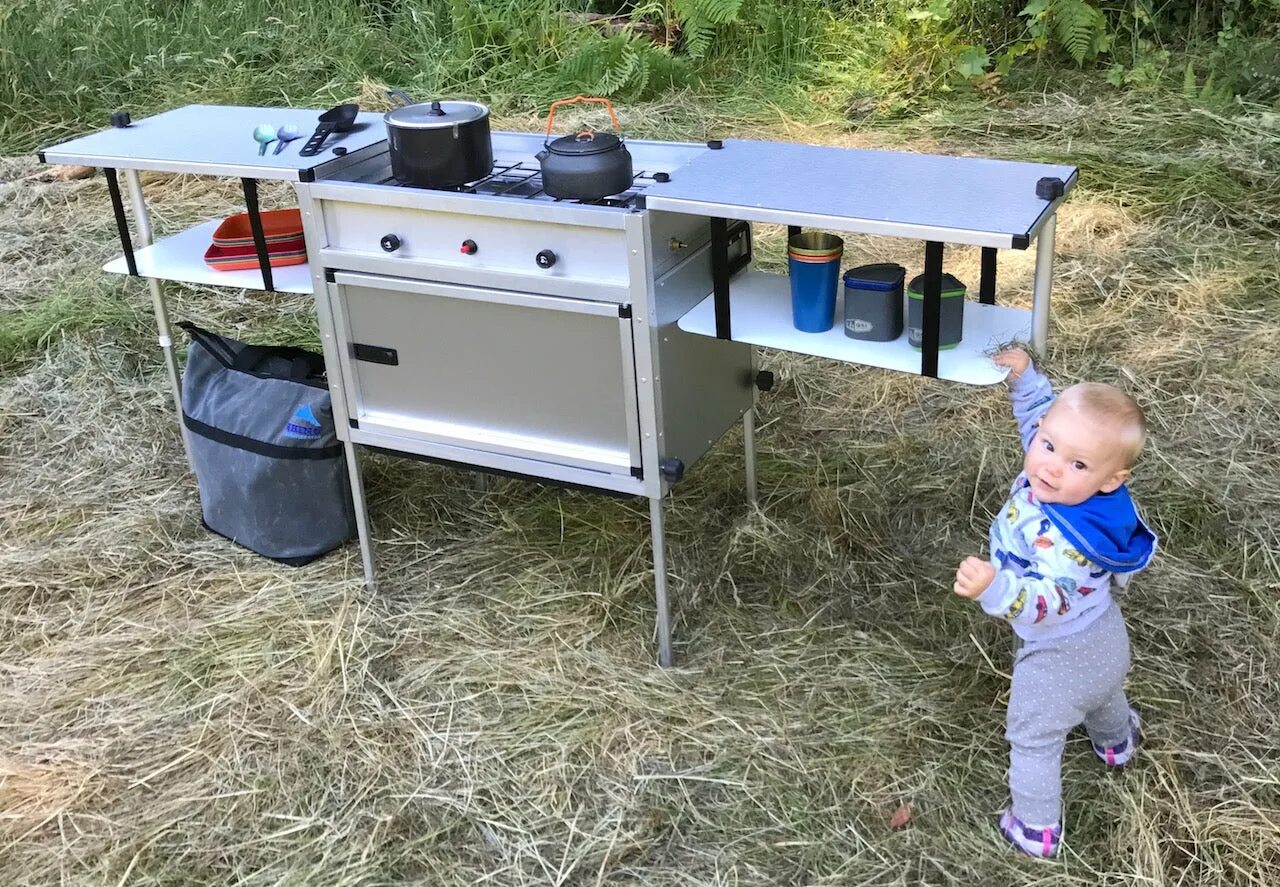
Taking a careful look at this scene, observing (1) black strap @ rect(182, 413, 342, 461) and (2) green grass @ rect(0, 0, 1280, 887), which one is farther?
(1) black strap @ rect(182, 413, 342, 461)

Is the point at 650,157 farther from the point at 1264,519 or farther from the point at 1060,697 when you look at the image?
the point at 1264,519

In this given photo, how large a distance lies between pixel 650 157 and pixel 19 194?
13.9 ft

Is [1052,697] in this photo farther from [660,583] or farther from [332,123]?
[332,123]

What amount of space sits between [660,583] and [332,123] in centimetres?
135

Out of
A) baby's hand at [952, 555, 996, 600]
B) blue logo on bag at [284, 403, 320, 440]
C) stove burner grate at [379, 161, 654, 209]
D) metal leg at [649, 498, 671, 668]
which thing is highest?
stove burner grate at [379, 161, 654, 209]

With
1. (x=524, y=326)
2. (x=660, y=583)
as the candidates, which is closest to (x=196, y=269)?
(x=524, y=326)

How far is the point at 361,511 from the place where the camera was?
121 inches

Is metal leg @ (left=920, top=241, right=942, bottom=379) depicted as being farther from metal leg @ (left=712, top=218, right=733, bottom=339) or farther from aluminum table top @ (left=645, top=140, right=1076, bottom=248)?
metal leg @ (left=712, top=218, right=733, bottom=339)

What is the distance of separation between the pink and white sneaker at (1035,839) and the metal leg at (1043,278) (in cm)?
89

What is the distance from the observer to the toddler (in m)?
2.02

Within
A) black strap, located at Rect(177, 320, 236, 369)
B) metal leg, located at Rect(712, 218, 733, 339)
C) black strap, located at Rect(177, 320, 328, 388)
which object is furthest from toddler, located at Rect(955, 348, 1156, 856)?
black strap, located at Rect(177, 320, 236, 369)

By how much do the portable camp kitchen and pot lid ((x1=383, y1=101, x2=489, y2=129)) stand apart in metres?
0.15

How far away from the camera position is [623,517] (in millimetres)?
3410

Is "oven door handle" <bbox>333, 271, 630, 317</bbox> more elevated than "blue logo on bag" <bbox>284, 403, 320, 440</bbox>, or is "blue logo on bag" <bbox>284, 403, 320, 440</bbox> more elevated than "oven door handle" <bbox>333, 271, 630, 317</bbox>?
"oven door handle" <bbox>333, 271, 630, 317</bbox>
